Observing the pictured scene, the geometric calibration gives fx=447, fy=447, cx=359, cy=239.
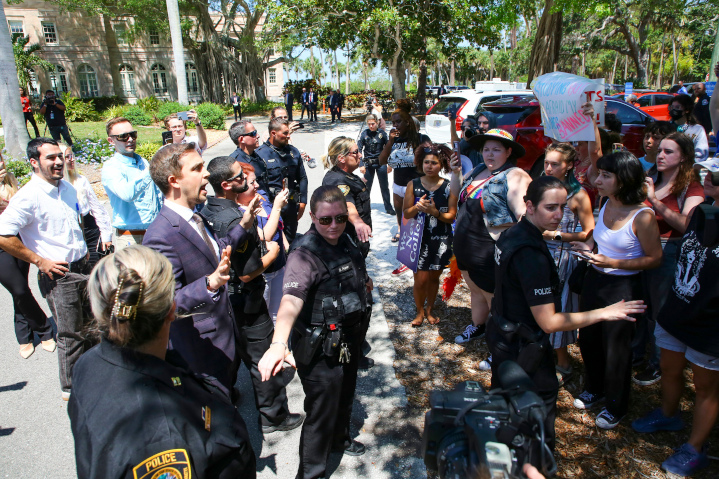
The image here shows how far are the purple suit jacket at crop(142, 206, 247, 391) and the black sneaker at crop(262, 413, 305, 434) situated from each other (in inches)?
35.0

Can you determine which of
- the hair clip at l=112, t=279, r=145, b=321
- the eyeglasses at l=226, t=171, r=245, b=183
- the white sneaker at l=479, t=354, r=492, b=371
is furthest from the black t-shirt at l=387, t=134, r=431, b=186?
the hair clip at l=112, t=279, r=145, b=321

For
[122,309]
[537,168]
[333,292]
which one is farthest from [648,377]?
[537,168]

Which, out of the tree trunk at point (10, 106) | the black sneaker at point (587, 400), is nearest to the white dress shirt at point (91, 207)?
the black sneaker at point (587, 400)

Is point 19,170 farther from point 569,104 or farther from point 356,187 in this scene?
point 569,104

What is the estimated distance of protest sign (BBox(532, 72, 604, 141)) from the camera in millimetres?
3758

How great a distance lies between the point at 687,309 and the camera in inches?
99.4

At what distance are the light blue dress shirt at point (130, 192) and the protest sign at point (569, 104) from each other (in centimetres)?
369

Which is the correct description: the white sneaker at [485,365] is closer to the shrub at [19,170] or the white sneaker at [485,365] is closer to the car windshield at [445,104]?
the car windshield at [445,104]

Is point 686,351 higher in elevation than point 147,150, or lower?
lower

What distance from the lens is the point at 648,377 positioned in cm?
365

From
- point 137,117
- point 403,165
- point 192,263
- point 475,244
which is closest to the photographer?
point 192,263

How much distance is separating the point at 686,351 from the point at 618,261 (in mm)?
637

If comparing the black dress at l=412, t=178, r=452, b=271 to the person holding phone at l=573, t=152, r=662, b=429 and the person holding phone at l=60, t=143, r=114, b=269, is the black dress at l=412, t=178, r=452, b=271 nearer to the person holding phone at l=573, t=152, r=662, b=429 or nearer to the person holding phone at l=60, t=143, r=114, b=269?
the person holding phone at l=573, t=152, r=662, b=429

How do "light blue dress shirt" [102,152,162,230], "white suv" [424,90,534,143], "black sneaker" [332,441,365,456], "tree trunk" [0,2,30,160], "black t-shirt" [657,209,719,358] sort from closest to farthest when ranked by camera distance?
"black t-shirt" [657,209,719,358] → "black sneaker" [332,441,365,456] → "light blue dress shirt" [102,152,162,230] → "tree trunk" [0,2,30,160] → "white suv" [424,90,534,143]
